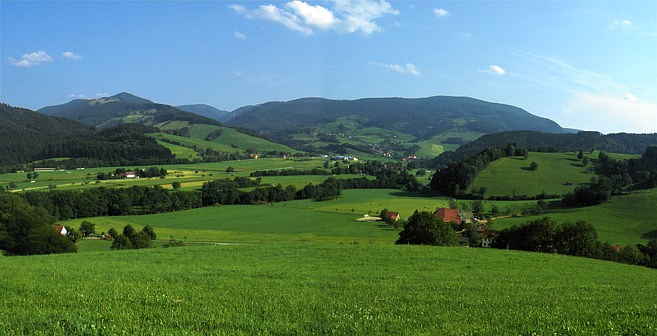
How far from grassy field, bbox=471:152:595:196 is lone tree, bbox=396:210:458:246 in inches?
3120

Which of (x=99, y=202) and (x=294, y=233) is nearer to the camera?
(x=294, y=233)

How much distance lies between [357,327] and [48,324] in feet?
23.0

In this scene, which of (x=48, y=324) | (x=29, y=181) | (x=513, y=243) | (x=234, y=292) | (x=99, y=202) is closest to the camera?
(x=48, y=324)

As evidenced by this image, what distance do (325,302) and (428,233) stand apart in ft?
123

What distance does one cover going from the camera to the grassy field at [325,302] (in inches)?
391

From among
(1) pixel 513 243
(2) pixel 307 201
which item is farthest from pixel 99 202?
(1) pixel 513 243

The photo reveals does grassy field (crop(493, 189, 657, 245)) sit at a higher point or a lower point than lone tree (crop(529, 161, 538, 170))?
lower

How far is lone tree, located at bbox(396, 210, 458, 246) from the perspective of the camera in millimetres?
48281

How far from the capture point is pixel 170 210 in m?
104

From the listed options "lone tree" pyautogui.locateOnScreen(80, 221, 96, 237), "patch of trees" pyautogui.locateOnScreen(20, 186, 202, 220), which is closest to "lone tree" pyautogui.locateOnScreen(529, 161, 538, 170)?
"patch of trees" pyautogui.locateOnScreen(20, 186, 202, 220)

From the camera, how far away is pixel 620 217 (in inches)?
3241

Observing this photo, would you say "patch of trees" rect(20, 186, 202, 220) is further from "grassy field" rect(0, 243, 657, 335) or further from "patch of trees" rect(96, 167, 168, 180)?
"grassy field" rect(0, 243, 657, 335)

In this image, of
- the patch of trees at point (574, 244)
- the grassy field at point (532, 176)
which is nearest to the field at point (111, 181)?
the grassy field at point (532, 176)

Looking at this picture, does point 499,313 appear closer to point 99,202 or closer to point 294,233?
point 294,233
